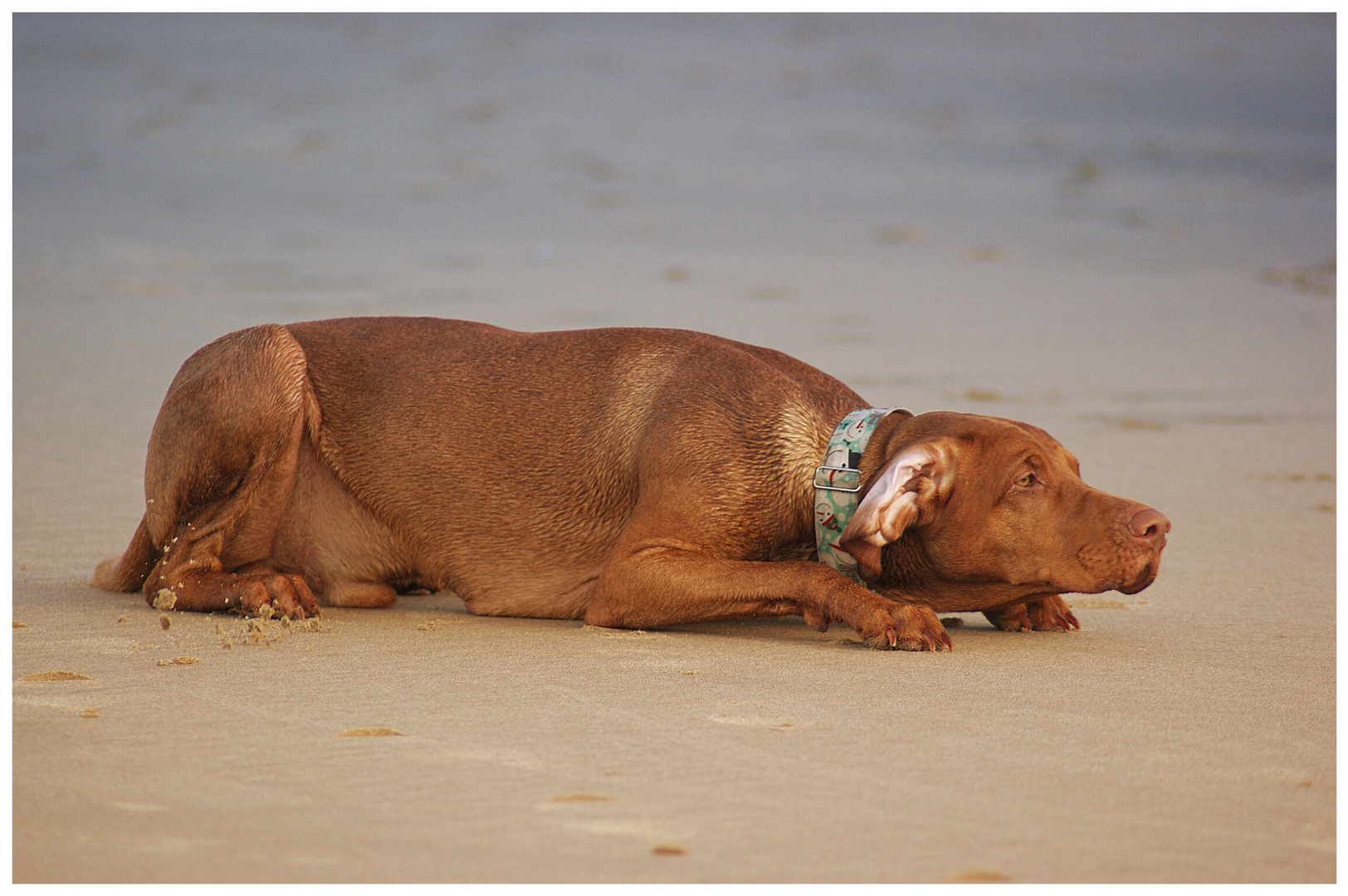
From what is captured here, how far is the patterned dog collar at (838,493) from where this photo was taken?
16.1 ft

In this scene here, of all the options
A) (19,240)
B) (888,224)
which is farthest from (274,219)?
(888,224)

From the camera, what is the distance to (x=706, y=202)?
1772 cm

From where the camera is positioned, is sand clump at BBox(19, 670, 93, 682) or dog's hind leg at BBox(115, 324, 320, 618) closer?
sand clump at BBox(19, 670, 93, 682)

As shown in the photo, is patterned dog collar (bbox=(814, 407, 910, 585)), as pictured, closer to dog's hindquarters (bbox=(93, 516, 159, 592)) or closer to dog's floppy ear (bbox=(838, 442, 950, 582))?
dog's floppy ear (bbox=(838, 442, 950, 582))

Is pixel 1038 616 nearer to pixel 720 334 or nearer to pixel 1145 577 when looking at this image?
pixel 1145 577

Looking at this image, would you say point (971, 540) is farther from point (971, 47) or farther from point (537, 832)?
point (971, 47)

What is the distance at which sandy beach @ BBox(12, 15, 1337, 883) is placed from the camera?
10.0ft

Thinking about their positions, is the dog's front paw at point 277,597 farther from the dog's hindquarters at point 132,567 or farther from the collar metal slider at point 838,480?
the collar metal slider at point 838,480

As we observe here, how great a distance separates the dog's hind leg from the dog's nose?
2588 millimetres

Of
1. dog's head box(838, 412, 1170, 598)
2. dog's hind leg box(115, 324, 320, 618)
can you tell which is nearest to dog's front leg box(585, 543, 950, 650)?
dog's head box(838, 412, 1170, 598)

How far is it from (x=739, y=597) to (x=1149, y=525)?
1185 millimetres

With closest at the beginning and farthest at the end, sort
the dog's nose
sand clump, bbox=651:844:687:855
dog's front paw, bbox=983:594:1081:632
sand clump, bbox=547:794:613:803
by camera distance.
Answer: sand clump, bbox=651:844:687:855
sand clump, bbox=547:794:613:803
the dog's nose
dog's front paw, bbox=983:594:1081:632

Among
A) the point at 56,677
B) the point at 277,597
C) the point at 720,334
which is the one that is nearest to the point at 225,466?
the point at 277,597

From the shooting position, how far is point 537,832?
2.96m
